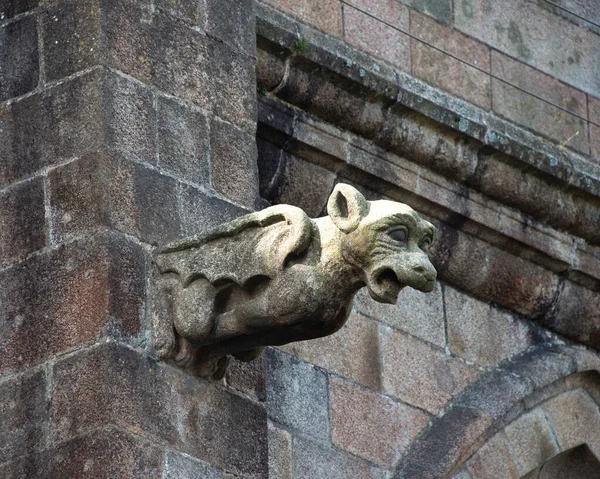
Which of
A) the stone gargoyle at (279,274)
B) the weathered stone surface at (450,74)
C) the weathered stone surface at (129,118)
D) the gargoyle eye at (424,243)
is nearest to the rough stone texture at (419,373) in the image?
the weathered stone surface at (450,74)

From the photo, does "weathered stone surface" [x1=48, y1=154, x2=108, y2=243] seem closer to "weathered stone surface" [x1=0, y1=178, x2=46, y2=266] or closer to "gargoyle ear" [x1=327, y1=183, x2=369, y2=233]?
"weathered stone surface" [x1=0, y1=178, x2=46, y2=266]

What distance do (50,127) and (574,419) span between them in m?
2.76

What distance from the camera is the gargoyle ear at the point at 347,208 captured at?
5.73 meters

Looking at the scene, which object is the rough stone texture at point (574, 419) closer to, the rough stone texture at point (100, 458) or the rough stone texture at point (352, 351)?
the rough stone texture at point (352, 351)

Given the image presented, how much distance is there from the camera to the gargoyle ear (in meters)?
5.73

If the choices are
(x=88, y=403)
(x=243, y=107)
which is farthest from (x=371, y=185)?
(x=88, y=403)

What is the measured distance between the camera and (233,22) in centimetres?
673

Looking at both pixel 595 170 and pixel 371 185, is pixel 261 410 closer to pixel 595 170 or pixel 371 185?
pixel 371 185

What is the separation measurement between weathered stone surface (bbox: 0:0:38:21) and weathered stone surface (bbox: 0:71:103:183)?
1.01 ft

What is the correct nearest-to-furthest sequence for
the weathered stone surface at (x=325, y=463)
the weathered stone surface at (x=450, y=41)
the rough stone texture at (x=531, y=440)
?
the weathered stone surface at (x=325, y=463)
the rough stone texture at (x=531, y=440)
the weathered stone surface at (x=450, y=41)

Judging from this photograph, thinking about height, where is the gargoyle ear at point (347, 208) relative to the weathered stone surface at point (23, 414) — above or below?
above

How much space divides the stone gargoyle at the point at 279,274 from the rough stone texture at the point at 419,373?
1.38 m

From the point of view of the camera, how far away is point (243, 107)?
6629mm

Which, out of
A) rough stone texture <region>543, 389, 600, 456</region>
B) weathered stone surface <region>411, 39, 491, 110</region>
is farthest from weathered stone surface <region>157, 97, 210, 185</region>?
rough stone texture <region>543, 389, 600, 456</region>
